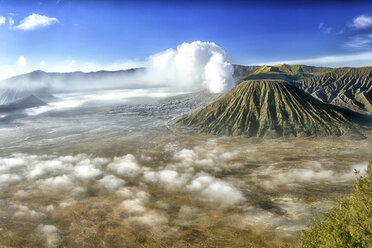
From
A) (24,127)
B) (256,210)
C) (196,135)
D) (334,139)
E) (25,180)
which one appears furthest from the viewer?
(24,127)

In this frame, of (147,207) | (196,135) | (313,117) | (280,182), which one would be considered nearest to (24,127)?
(196,135)

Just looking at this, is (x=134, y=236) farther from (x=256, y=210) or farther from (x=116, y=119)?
(x=116, y=119)

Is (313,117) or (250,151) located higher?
(313,117)

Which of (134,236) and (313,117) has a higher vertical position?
(313,117)

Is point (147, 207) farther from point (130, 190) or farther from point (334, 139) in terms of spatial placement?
point (334, 139)

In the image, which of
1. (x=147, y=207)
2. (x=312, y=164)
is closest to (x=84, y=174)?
(x=147, y=207)

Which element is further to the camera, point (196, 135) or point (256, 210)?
point (196, 135)

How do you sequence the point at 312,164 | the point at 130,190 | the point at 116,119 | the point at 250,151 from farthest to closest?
the point at 116,119
the point at 250,151
the point at 312,164
the point at 130,190
